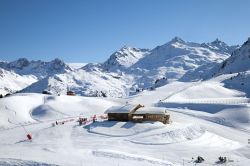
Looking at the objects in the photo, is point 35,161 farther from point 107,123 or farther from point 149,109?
point 149,109

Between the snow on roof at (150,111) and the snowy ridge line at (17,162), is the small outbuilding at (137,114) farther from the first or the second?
the snowy ridge line at (17,162)

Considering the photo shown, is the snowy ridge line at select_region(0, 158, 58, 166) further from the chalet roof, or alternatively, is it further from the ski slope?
the chalet roof

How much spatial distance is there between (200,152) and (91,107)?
154ft

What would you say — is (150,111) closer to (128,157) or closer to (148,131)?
(148,131)

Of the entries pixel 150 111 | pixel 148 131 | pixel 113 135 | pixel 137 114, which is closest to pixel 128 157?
pixel 113 135

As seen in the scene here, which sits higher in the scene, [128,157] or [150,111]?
[150,111]

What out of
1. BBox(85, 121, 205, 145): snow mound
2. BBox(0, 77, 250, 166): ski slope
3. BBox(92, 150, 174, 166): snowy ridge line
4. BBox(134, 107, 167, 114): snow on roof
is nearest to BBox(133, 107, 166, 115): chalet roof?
BBox(134, 107, 167, 114): snow on roof

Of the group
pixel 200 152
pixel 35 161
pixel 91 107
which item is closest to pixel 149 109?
pixel 200 152

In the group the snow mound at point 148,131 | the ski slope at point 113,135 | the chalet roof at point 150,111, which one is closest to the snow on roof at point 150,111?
the chalet roof at point 150,111

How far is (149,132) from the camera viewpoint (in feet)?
202

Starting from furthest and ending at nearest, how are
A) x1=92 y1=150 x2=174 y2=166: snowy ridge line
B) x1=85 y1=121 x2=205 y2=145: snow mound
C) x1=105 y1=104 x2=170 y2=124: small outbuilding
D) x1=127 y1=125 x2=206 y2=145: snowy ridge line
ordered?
x1=105 y1=104 x2=170 y2=124: small outbuilding → x1=85 y1=121 x2=205 y2=145: snow mound → x1=127 y1=125 x2=206 y2=145: snowy ridge line → x1=92 y1=150 x2=174 y2=166: snowy ridge line

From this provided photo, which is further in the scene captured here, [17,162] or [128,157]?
[128,157]

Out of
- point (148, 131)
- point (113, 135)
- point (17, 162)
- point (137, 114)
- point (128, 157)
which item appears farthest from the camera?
point (137, 114)

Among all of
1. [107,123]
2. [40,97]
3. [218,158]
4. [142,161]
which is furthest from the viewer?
[40,97]
